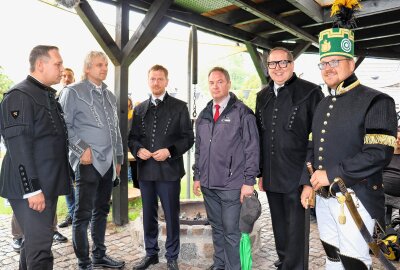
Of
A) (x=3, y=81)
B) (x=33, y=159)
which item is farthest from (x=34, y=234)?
(x=3, y=81)

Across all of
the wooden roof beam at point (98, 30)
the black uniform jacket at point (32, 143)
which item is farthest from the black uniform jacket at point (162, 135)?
the wooden roof beam at point (98, 30)

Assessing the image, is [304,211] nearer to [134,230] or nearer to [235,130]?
[235,130]

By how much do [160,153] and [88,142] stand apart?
68cm

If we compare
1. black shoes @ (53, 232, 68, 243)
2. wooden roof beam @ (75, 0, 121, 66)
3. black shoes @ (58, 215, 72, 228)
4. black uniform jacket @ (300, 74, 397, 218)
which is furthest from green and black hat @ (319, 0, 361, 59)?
black shoes @ (58, 215, 72, 228)

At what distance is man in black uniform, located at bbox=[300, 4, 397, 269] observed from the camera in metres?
2.02

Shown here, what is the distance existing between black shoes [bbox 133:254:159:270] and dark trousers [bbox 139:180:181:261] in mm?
51

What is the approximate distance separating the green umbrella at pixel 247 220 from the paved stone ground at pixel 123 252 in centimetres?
87

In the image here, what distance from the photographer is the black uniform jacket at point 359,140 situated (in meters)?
2.01

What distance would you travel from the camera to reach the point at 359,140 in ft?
7.02

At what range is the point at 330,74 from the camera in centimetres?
230

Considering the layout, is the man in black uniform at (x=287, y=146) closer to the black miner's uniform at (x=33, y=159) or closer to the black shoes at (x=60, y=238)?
the black miner's uniform at (x=33, y=159)

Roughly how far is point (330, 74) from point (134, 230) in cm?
301

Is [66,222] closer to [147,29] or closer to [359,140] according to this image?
[147,29]

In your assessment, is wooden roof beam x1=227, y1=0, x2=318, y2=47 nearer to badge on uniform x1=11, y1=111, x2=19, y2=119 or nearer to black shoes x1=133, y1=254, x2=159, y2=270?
badge on uniform x1=11, y1=111, x2=19, y2=119
